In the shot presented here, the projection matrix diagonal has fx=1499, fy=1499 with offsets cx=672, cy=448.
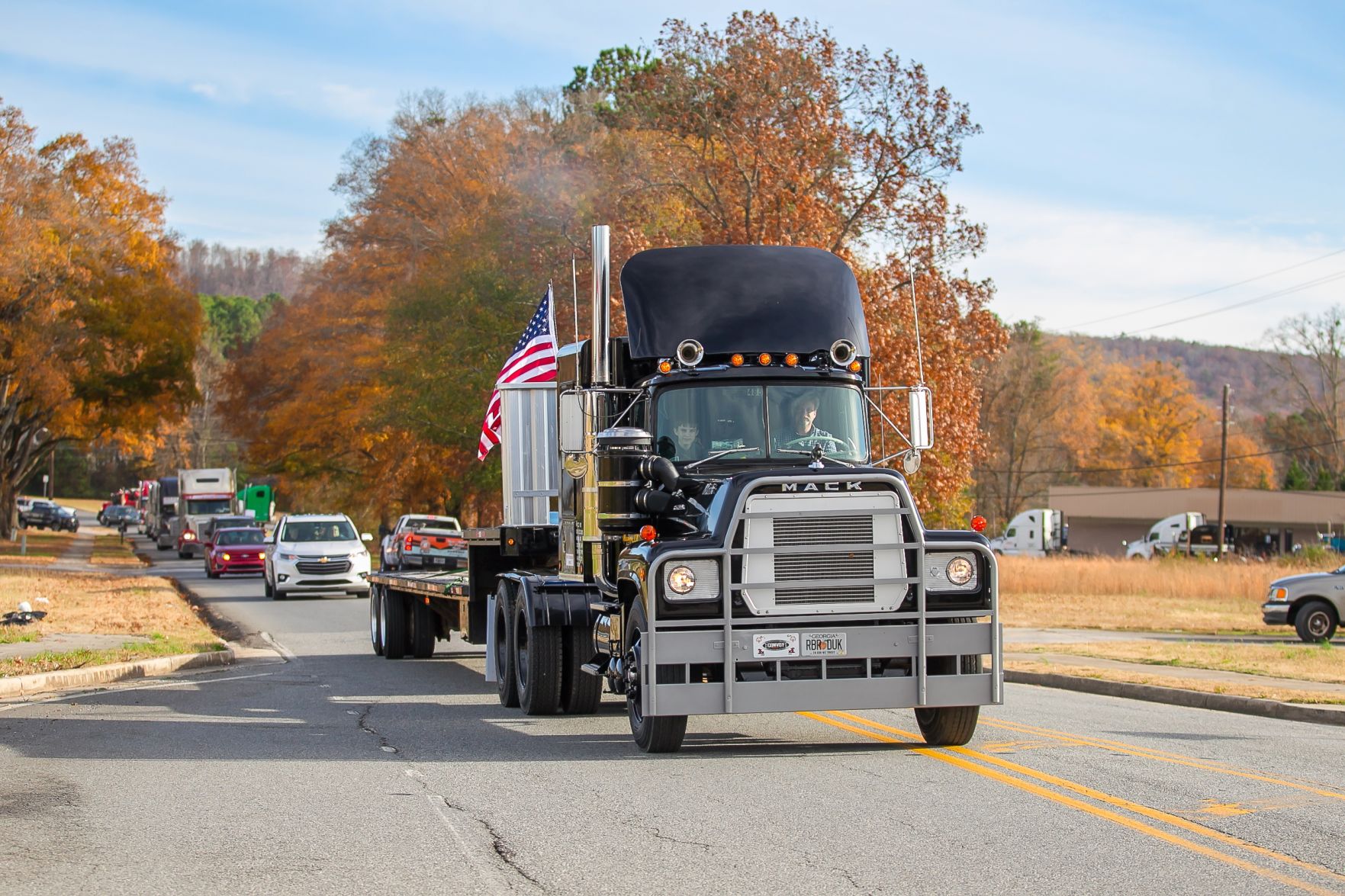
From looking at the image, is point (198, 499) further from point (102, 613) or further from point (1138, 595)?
point (1138, 595)

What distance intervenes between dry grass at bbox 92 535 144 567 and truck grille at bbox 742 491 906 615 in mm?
44339

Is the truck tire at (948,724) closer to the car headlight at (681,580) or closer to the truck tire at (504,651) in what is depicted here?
the car headlight at (681,580)

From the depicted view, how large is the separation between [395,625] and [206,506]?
48.9 m

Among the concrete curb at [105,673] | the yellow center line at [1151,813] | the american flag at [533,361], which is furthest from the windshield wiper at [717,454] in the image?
the concrete curb at [105,673]

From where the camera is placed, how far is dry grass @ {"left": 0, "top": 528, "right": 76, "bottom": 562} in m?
50.2

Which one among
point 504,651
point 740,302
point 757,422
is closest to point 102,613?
point 504,651

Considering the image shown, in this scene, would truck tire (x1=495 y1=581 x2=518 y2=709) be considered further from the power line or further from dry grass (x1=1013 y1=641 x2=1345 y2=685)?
the power line

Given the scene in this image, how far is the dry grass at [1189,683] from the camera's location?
51.1ft

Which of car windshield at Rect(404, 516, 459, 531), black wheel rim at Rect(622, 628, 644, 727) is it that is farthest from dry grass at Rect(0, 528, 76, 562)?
black wheel rim at Rect(622, 628, 644, 727)

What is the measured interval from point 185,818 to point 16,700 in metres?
7.31

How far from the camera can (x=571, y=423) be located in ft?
37.8

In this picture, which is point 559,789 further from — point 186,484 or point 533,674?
point 186,484

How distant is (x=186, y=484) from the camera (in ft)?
214

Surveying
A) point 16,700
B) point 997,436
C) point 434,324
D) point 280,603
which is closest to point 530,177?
point 434,324
